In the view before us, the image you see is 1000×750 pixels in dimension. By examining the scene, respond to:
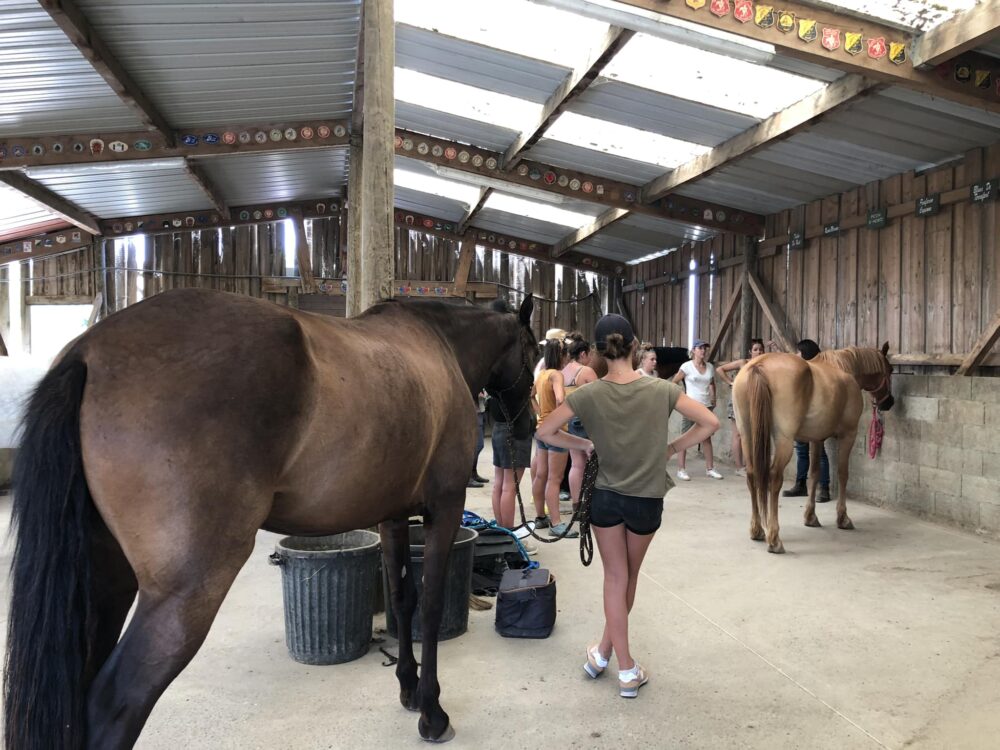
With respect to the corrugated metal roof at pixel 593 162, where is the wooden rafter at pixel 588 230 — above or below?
below

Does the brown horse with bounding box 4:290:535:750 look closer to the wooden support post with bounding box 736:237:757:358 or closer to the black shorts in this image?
the black shorts

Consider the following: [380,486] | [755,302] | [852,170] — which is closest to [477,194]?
[755,302]

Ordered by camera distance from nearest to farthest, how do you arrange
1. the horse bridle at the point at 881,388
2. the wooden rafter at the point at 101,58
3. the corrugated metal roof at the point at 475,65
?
the wooden rafter at the point at 101,58
the corrugated metal roof at the point at 475,65
the horse bridle at the point at 881,388

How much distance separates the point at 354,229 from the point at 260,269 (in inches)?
301

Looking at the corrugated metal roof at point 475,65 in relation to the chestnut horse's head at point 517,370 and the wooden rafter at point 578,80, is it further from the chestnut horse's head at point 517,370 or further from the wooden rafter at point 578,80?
the chestnut horse's head at point 517,370

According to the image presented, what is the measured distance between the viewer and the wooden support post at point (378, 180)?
3.95 metres

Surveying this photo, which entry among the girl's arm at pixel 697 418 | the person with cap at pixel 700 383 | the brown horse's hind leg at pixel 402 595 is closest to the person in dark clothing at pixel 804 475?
the person with cap at pixel 700 383

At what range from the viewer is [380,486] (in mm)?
2266

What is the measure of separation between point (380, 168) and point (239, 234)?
11402mm

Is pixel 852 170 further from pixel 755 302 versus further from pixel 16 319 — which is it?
pixel 16 319

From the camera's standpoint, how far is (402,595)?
297cm

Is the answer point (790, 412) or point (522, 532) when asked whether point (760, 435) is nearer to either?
point (790, 412)

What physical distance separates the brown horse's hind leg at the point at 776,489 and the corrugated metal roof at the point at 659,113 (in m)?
3.34

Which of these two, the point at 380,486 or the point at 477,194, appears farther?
the point at 477,194
